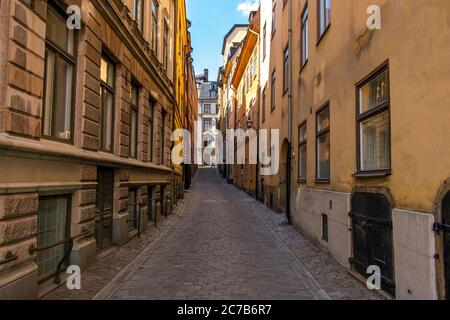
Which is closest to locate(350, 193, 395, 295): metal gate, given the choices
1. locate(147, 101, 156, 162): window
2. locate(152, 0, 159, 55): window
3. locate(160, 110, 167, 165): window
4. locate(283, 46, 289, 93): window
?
locate(147, 101, 156, 162): window

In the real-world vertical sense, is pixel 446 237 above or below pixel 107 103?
below

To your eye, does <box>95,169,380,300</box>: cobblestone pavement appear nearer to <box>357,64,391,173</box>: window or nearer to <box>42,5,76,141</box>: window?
<box>357,64,391,173</box>: window

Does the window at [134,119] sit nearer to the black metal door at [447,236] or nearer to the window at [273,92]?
the window at [273,92]

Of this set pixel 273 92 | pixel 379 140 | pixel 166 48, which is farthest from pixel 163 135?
pixel 379 140

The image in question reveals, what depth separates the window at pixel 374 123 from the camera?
6.01 meters

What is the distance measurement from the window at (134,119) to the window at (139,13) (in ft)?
6.16

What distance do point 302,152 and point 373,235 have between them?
6433mm

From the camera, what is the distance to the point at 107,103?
9.56m

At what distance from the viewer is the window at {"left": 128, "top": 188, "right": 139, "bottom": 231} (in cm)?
1150

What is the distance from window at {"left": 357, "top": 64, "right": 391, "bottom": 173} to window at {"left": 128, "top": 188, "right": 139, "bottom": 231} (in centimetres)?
676

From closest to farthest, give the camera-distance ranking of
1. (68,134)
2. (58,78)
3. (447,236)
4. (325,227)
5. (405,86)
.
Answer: (447,236), (405,86), (58,78), (68,134), (325,227)

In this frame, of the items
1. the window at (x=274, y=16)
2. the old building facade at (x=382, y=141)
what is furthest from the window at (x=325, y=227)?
the window at (x=274, y=16)

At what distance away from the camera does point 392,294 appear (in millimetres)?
5562

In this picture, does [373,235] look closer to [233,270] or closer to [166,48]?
[233,270]
